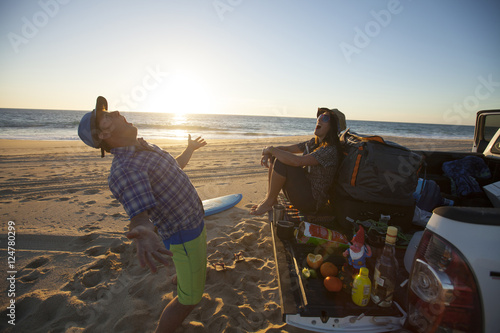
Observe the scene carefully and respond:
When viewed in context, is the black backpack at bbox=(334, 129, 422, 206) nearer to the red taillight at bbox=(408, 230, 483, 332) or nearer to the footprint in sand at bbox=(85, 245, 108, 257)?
the red taillight at bbox=(408, 230, 483, 332)

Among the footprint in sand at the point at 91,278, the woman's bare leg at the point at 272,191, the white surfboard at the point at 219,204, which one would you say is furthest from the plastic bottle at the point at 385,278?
the white surfboard at the point at 219,204

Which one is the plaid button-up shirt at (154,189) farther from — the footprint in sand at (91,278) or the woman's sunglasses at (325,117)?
the woman's sunglasses at (325,117)

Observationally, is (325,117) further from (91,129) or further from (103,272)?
(103,272)

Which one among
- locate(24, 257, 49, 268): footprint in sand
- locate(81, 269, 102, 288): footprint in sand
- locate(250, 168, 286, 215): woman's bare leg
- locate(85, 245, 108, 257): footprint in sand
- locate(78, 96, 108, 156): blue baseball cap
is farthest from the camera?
locate(250, 168, 286, 215): woman's bare leg

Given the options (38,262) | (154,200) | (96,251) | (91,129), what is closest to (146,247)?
(154,200)

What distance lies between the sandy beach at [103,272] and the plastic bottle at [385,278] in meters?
0.99

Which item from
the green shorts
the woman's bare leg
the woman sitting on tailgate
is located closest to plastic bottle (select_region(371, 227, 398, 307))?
the green shorts

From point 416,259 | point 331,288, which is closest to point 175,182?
point 331,288

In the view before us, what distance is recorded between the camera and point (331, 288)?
6.52 ft

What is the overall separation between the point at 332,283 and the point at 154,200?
1.55 metres

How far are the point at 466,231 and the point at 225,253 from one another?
287cm

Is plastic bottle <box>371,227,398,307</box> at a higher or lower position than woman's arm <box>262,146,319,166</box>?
lower

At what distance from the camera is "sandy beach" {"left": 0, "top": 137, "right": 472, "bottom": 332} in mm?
2426

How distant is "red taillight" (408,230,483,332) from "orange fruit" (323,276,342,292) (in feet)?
2.04
